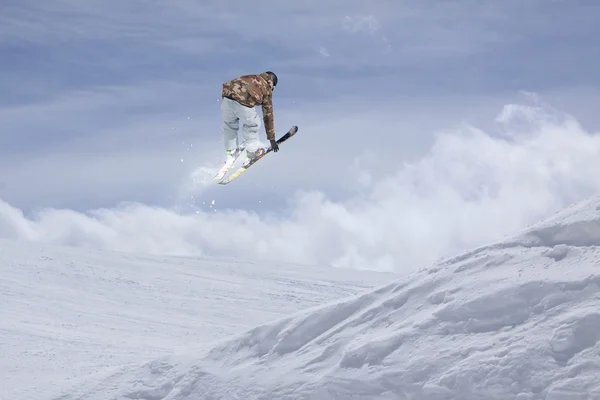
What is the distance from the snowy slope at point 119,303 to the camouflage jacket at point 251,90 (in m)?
4.21

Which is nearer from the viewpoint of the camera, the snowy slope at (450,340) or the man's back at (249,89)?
the snowy slope at (450,340)

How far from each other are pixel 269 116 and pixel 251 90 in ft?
2.31

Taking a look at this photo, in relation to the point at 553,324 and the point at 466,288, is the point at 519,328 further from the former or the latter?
the point at 466,288

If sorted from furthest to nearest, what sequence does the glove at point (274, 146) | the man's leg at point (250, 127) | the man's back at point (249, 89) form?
1. the glove at point (274, 146)
2. the man's leg at point (250, 127)
3. the man's back at point (249, 89)

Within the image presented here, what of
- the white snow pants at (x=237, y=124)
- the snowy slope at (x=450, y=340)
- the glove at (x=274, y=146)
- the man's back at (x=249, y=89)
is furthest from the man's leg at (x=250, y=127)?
the snowy slope at (x=450, y=340)

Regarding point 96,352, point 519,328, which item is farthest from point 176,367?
point 96,352

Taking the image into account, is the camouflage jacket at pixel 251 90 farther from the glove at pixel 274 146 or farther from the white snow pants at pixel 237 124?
the glove at pixel 274 146

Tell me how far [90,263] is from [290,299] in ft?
23.0

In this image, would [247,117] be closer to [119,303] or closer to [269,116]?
[269,116]

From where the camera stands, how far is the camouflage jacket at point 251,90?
12.6m

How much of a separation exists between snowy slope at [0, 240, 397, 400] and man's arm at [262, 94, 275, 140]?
396cm

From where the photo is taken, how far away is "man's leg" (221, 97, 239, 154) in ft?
42.6

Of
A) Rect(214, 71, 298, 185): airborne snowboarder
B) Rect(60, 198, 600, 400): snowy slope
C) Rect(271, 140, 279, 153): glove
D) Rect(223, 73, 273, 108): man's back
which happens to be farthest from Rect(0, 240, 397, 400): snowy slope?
Rect(223, 73, 273, 108): man's back

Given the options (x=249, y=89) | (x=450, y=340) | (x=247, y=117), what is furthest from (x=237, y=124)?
(x=450, y=340)
